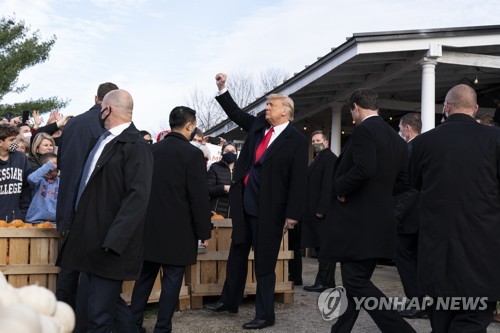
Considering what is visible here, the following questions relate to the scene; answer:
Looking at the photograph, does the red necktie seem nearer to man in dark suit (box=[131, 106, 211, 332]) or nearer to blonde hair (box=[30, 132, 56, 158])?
man in dark suit (box=[131, 106, 211, 332])

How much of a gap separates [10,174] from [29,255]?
1.18 meters

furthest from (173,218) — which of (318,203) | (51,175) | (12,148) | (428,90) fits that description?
(428,90)

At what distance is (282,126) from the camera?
6.17m

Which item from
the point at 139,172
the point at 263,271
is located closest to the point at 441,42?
the point at 263,271

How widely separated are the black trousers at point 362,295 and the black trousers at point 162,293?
1458 mm

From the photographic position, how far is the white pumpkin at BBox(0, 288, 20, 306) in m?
1.33

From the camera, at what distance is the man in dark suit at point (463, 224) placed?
394cm

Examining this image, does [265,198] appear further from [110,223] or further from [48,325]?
[48,325]

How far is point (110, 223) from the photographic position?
4.18 meters

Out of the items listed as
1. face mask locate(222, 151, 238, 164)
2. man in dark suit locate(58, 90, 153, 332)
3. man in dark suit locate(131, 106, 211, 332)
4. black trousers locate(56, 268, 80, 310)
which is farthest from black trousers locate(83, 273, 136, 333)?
face mask locate(222, 151, 238, 164)

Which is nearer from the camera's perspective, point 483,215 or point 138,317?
point 483,215

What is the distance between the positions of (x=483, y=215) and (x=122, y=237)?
2390 mm

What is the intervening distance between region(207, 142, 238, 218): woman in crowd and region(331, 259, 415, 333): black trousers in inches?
139

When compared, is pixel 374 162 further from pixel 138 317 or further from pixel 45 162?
pixel 45 162
